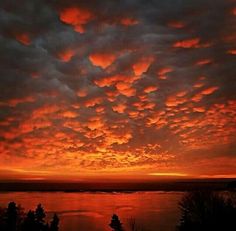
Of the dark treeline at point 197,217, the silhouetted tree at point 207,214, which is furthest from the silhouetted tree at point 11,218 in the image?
the silhouetted tree at point 207,214

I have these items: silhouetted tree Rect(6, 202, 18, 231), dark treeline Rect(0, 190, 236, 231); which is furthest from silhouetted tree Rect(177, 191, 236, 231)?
silhouetted tree Rect(6, 202, 18, 231)

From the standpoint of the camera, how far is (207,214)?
42938 mm

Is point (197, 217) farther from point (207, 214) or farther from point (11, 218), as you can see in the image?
point (11, 218)

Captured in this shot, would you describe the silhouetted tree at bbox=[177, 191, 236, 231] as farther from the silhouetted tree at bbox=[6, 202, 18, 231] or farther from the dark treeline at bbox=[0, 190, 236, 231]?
the silhouetted tree at bbox=[6, 202, 18, 231]

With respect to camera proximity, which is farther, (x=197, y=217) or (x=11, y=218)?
(x=197, y=217)

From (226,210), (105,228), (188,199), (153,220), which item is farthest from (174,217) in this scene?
(226,210)

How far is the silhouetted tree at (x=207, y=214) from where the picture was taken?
39.4 m

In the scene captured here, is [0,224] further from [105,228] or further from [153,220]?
[153,220]

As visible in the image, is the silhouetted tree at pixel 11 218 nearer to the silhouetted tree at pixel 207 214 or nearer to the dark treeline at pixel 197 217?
the dark treeline at pixel 197 217

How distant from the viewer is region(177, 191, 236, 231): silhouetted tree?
1550 inches

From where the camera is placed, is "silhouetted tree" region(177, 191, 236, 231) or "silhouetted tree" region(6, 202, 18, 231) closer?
"silhouetted tree" region(177, 191, 236, 231)

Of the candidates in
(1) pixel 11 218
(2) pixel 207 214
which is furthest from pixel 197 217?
(1) pixel 11 218

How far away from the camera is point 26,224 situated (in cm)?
4141

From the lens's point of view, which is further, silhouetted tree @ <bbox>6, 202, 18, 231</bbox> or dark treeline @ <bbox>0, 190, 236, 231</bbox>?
silhouetted tree @ <bbox>6, 202, 18, 231</bbox>
